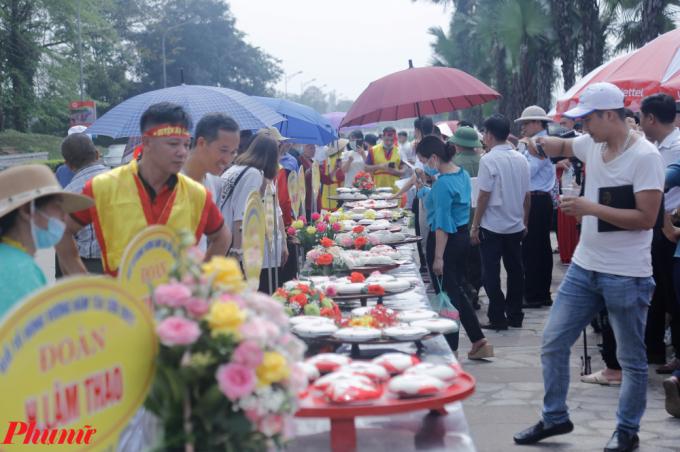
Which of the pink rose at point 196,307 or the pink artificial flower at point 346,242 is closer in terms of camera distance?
the pink rose at point 196,307

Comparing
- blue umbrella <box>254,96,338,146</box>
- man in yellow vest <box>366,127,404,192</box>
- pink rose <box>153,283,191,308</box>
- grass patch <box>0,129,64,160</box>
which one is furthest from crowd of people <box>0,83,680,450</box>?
grass patch <box>0,129,64,160</box>

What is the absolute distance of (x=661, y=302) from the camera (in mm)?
7020

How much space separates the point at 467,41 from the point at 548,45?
48.8ft

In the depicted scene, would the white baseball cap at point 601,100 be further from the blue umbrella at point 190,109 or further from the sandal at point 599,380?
the blue umbrella at point 190,109

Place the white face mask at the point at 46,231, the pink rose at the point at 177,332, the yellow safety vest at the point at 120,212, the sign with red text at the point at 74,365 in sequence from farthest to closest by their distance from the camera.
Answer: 1. the yellow safety vest at the point at 120,212
2. the white face mask at the point at 46,231
3. the pink rose at the point at 177,332
4. the sign with red text at the point at 74,365

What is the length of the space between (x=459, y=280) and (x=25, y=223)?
525 cm

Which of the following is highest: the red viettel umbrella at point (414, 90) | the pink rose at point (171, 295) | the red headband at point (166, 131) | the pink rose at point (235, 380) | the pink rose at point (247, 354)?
the red viettel umbrella at point (414, 90)

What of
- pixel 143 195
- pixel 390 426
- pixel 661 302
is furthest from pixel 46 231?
pixel 661 302

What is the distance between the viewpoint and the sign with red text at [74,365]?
1970 millimetres

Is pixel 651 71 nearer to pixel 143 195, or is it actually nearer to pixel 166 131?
pixel 166 131

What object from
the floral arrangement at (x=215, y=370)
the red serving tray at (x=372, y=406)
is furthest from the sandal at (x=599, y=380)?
the floral arrangement at (x=215, y=370)

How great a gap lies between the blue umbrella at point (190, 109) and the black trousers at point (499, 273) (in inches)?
107

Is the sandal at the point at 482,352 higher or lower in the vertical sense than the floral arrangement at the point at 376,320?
lower

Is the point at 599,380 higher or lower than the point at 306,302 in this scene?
lower
